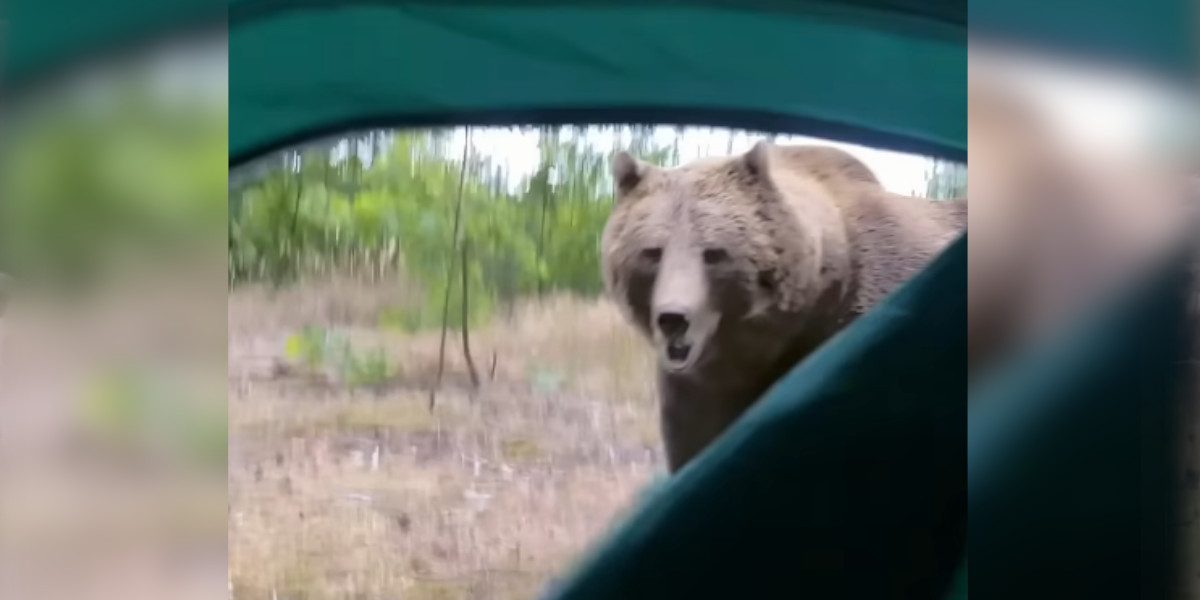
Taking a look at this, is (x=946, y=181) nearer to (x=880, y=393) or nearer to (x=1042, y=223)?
(x=1042, y=223)

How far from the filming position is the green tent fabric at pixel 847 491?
94 cm

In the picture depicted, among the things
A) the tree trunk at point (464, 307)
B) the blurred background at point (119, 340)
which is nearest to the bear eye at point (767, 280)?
the tree trunk at point (464, 307)

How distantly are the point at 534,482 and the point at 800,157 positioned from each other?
1.57 ft

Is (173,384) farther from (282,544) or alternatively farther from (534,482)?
(534,482)

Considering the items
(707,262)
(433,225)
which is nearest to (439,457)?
(433,225)

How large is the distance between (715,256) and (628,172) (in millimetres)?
137

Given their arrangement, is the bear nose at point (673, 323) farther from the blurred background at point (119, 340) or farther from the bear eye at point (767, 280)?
the blurred background at point (119, 340)

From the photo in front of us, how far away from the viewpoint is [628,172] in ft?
3.28

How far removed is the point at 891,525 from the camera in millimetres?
944

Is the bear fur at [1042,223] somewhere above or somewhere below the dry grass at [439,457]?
above

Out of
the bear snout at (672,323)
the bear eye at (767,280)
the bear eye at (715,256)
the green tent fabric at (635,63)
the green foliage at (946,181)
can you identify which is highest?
the green tent fabric at (635,63)

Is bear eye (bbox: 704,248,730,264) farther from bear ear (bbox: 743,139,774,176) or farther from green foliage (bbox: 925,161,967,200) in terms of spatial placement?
green foliage (bbox: 925,161,967,200)

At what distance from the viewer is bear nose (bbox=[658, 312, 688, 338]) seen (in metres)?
0.97

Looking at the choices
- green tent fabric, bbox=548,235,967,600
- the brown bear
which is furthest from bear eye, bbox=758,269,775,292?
green tent fabric, bbox=548,235,967,600
